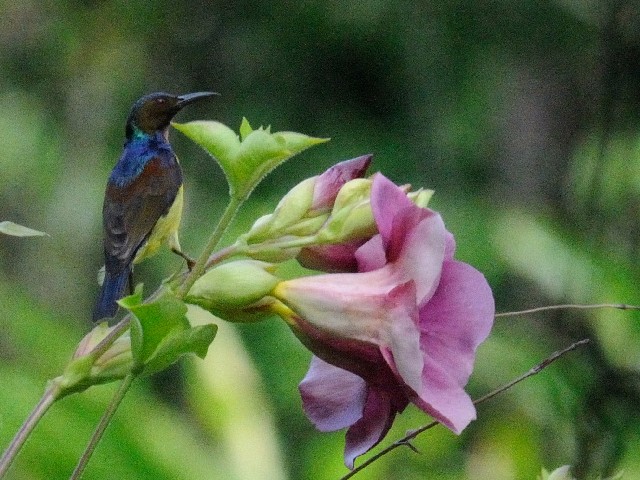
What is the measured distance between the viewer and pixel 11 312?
2.15 m

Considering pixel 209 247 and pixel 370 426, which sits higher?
pixel 209 247

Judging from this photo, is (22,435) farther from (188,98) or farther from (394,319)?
(188,98)

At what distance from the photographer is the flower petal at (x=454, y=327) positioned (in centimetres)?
66

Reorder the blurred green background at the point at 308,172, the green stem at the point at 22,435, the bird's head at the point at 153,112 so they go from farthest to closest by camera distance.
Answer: the blurred green background at the point at 308,172
the bird's head at the point at 153,112
the green stem at the point at 22,435

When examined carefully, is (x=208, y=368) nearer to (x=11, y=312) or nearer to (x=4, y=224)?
(x=11, y=312)

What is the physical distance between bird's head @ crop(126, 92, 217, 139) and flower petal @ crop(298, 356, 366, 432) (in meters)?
0.35

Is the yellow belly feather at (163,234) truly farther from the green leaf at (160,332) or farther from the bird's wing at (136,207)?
the green leaf at (160,332)

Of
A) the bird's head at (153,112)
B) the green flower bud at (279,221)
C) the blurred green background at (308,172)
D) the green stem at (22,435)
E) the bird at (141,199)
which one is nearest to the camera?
the green stem at (22,435)

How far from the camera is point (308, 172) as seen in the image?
11.8ft

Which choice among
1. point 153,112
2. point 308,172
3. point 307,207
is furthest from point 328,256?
point 308,172

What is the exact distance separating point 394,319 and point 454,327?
0.05 meters

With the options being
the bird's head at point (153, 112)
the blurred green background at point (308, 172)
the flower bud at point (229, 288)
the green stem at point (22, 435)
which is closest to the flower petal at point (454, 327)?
the flower bud at point (229, 288)

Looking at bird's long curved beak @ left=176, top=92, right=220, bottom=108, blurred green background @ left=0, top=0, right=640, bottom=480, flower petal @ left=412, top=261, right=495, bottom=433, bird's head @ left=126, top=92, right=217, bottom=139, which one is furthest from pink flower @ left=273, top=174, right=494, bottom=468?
blurred green background @ left=0, top=0, right=640, bottom=480

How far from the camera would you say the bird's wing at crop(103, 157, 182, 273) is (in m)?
0.87
